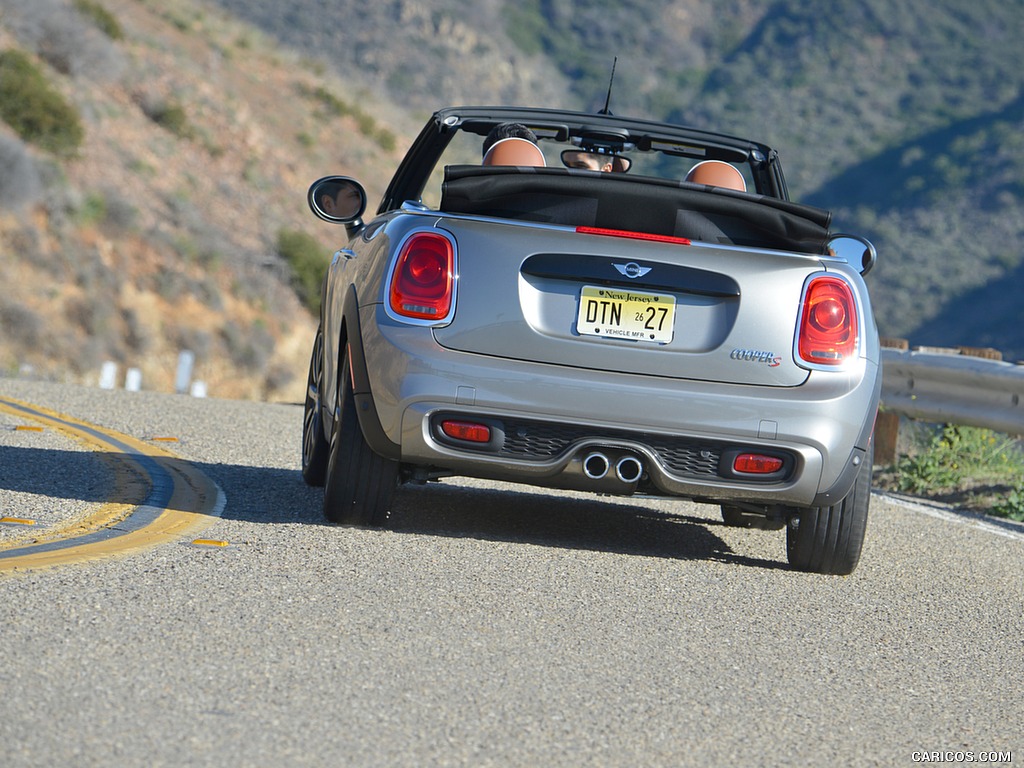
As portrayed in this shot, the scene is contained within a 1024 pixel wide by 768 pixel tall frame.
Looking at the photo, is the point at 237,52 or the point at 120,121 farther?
the point at 237,52

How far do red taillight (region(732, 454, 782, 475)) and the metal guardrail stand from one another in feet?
15.1

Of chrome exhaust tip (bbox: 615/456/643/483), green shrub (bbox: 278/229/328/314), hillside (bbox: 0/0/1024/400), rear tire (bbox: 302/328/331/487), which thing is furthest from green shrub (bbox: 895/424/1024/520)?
green shrub (bbox: 278/229/328/314)

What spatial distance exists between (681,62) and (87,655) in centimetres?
9762

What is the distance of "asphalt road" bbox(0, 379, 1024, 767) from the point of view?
142 inches

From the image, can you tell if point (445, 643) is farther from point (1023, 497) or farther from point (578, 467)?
point (1023, 497)

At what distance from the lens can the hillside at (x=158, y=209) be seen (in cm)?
2678

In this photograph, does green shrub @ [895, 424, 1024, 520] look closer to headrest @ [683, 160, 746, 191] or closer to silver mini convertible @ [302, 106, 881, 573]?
headrest @ [683, 160, 746, 191]

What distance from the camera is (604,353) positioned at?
5.73 meters

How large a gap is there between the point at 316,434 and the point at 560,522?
46.2 inches

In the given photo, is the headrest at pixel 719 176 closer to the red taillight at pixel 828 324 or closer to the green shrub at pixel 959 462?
the red taillight at pixel 828 324

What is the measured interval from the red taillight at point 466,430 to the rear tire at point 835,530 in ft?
4.42

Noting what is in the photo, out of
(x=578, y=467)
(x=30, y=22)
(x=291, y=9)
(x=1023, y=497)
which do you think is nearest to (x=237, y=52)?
(x=30, y=22)

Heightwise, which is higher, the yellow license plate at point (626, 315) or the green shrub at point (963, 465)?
the yellow license plate at point (626, 315)

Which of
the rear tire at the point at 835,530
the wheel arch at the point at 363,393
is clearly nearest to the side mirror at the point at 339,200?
the wheel arch at the point at 363,393
